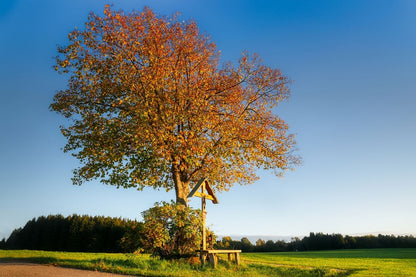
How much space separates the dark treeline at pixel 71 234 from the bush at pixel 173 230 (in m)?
15.4

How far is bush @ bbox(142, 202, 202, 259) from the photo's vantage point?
16250mm

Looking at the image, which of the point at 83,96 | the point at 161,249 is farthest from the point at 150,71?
the point at 161,249

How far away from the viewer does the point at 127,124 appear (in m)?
19.2

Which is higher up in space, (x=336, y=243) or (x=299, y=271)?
(x=336, y=243)

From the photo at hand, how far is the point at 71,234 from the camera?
34594mm

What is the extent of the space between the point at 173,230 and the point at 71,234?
73.6ft

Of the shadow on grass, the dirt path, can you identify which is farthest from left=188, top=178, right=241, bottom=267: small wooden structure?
the dirt path

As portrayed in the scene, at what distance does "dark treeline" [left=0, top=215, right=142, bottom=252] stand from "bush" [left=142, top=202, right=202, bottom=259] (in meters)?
15.4

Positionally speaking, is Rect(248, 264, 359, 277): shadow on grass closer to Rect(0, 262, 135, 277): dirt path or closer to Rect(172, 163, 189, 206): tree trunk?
Rect(172, 163, 189, 206): tree trunk

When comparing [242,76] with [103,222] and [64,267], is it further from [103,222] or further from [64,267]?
[103,222]

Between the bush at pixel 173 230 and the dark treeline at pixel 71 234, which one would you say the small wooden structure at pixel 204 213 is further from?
the dark treeline at pixel 71 234

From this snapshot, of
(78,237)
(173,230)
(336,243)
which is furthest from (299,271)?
(336,243)

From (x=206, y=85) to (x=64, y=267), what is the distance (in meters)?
12.3

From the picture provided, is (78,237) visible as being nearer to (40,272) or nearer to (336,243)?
(40,272)
